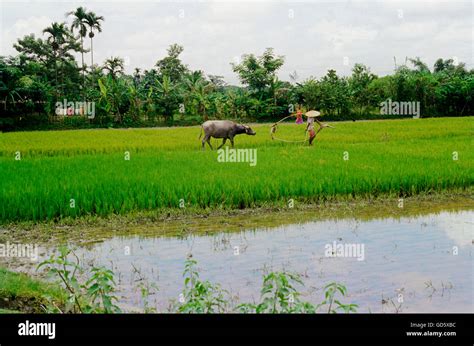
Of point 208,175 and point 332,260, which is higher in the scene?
point 208,175

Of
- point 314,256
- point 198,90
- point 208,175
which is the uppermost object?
point 198,90

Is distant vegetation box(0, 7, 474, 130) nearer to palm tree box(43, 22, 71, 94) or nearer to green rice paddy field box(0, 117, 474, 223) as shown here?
palm tree box(43, 22, 71, 94)

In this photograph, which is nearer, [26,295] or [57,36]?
[26,295]

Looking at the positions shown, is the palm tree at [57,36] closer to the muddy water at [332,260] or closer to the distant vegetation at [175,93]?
the distant vegetation at [175,93]

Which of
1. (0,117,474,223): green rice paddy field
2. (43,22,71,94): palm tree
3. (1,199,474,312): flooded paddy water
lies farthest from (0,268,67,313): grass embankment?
(43,22,71,94): palm tree

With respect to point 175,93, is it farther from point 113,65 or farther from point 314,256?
point 314,256

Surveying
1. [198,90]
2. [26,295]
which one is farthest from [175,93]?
[26,295]

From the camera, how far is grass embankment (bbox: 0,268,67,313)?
4316 mm

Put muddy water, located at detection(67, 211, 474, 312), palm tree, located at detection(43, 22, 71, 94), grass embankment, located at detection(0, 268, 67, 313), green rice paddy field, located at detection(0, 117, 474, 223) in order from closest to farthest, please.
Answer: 1. grass embankment, located at detection(0, 268, 67, 313)
2. muddy water, located at detection(67, 211, 474, 312)
3. green rice paddy field, located at detection(0, 117, 474, 223)
4. palm tree, located at detection(43, 22, 71, 94)

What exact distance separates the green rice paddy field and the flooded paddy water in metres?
0.80

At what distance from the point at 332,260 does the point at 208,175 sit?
4.25m

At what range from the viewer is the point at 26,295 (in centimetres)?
446

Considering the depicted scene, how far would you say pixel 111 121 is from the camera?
24625 millimetres
